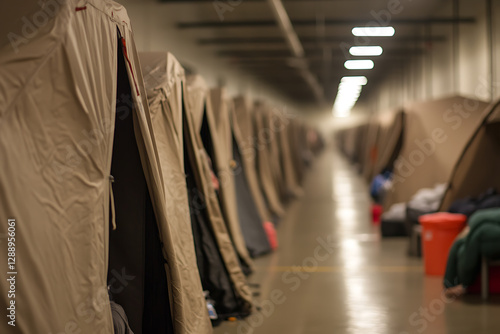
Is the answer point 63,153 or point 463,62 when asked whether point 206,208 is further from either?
point 463,62

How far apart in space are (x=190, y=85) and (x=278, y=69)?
15576 mm

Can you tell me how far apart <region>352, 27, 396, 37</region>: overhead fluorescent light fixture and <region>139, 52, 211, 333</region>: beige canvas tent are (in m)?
7.87

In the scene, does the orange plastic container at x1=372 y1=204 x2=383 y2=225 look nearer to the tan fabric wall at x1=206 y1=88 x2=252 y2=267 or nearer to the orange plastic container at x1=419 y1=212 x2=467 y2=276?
the tan fabric wall at x1=206 y1=88 x2=252 y2=267

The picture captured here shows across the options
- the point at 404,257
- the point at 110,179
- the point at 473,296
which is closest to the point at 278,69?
the point at 404,257

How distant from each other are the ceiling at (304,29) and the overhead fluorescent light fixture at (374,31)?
0.17m

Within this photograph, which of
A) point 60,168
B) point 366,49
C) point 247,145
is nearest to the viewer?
point 60,168

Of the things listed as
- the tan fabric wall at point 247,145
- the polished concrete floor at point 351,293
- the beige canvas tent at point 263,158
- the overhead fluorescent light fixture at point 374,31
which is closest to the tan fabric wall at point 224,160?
the polished concrete floor at point 351,293

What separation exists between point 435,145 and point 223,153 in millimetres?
3610

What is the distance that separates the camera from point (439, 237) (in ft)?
17.3

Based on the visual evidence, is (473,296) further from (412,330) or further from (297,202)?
(297,202)

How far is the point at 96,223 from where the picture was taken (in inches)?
99.0

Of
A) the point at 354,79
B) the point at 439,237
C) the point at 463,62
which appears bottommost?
the point at 439,237

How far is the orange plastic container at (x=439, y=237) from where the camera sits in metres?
5.25

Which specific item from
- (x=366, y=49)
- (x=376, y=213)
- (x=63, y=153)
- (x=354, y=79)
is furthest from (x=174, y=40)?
(x=354, y=79)
